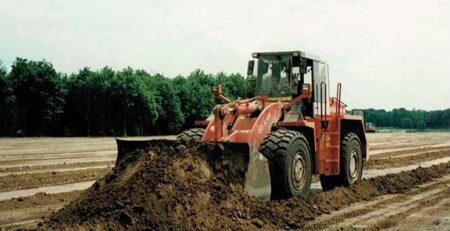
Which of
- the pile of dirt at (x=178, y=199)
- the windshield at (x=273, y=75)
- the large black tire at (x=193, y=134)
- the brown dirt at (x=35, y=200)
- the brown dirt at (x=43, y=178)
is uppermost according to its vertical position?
the windshield at (x=273, y=75)

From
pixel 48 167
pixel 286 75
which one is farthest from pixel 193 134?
pixel 48 167

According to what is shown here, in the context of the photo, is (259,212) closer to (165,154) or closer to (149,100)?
(165,154)

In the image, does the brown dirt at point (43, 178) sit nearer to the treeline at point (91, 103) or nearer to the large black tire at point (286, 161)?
the large black tire at point (286, 161)

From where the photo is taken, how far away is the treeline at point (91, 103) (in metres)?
64.0

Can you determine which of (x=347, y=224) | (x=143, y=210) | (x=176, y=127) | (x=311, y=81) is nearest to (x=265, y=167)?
(x=347, y=224)

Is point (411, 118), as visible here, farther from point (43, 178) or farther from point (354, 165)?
point (43, 178)

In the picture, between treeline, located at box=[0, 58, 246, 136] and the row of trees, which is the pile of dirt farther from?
treeline, located at box=[0, 58, 246, 136]

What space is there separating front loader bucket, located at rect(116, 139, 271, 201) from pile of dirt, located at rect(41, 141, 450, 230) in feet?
0.05

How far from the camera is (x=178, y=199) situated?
836 centimetres

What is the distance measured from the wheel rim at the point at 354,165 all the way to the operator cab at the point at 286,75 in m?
1.92

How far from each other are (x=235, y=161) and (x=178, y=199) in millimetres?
1397

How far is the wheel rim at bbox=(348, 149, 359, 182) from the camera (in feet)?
45.6

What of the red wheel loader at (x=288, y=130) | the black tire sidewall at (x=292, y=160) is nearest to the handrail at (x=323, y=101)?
the red wheel loader at (x=288, y=130)

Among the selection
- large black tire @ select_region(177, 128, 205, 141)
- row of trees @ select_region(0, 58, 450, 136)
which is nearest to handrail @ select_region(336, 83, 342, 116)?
large black tire @ select_region(177, 128, 205, 141)
